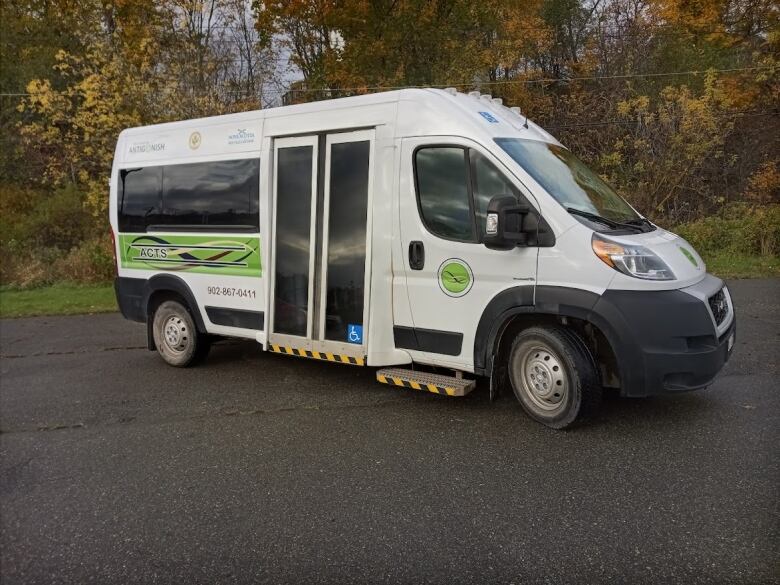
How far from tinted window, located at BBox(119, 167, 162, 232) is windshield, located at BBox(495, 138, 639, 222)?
13.6ft

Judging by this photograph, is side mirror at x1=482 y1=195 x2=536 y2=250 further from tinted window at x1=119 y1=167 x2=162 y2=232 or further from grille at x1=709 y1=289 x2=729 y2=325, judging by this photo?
tinted window at x1=119 y1=167 x2=162 y2=232

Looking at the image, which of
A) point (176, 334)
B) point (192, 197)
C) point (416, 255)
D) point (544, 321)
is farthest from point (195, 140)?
point (544, 321)

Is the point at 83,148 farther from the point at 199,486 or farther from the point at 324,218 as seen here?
the point at 199,486

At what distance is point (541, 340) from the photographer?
464 centimetres

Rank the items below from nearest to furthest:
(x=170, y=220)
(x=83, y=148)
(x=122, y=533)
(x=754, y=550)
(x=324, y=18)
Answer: (x=754, y=550) < (x=122, y=533) < (x=170, y=220) < (x=83, y=148) < (x=324, y=18)

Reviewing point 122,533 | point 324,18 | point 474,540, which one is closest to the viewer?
point 474,540

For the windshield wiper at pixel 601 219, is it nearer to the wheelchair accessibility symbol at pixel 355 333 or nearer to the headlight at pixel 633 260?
the headlight at pixel 633 260

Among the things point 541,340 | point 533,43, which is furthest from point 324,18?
point 541,340

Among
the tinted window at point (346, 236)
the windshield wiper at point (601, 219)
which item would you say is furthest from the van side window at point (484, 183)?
the tinted window at point (346, 236)

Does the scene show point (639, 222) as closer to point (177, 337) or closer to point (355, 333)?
point (355, 333)

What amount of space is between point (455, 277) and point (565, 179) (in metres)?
1.22

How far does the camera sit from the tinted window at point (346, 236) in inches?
212

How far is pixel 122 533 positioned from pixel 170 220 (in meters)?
4.19

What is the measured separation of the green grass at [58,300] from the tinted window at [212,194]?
594 centimetres
